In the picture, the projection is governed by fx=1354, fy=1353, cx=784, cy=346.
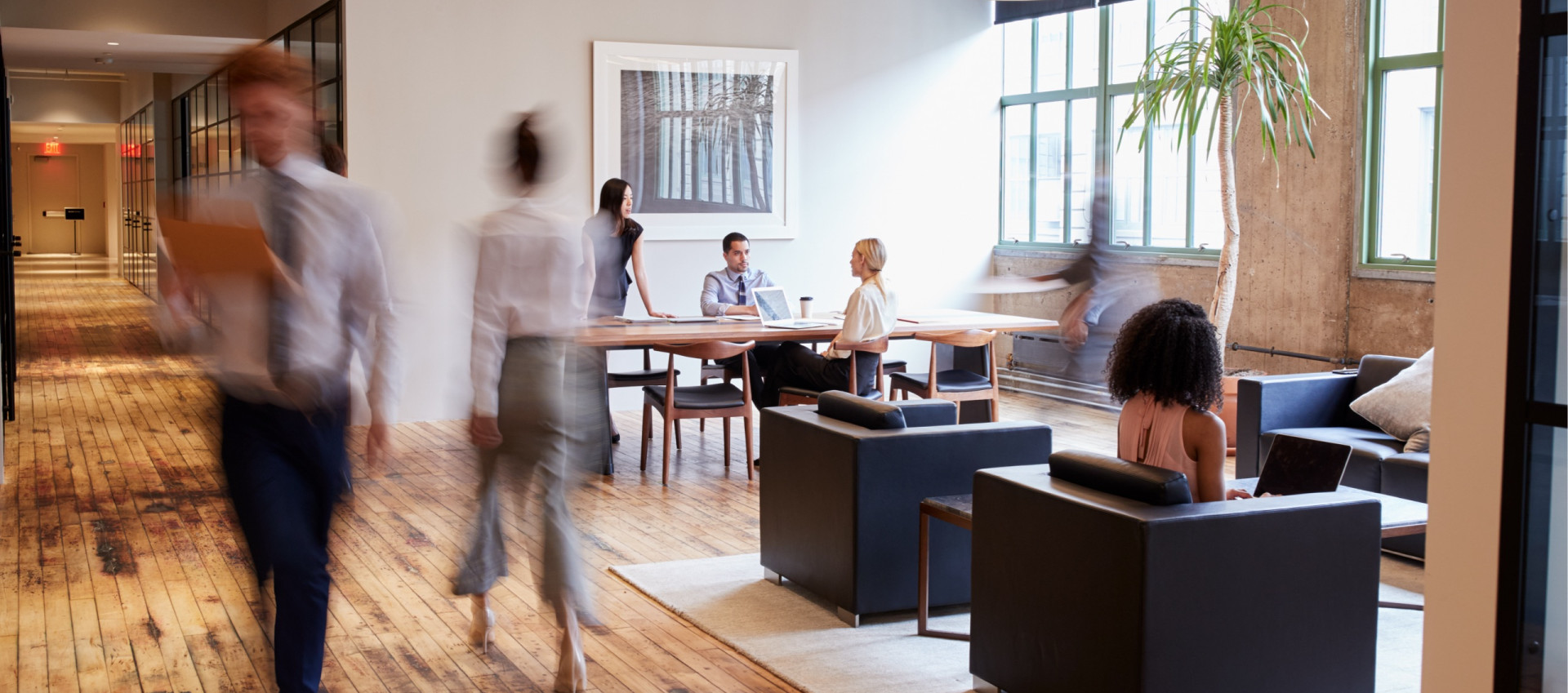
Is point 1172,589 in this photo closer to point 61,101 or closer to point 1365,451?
point 1365,451

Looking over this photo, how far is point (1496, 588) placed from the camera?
2400 mm

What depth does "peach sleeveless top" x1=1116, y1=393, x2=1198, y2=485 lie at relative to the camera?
356 centimetres

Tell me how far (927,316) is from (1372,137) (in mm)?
2811

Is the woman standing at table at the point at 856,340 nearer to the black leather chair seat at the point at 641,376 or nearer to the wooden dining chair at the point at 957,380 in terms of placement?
the wooden dining chair at the point at 957,380

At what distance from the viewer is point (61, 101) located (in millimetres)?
22531

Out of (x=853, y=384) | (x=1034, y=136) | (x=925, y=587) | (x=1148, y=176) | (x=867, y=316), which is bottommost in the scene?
(x=925, y=587)

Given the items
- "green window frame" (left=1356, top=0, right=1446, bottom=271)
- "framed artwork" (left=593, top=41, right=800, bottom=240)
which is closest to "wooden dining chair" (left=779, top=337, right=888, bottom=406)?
"framed artwork" (left=593, top=41, right=800, bottom=240)

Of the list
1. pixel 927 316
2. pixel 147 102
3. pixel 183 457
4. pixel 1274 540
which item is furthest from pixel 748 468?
pixel 147 102

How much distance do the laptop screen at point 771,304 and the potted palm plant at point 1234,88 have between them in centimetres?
236

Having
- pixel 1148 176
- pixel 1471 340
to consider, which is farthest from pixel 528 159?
pixel 1148 176

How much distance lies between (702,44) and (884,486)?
5.92 m

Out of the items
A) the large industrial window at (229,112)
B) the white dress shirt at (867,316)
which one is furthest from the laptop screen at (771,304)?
the large industrial window at (229,112)

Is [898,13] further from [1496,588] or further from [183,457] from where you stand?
[1496,588]

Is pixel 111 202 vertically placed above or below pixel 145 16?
below
